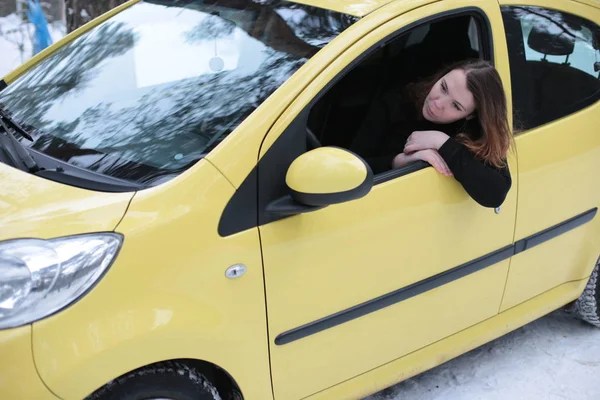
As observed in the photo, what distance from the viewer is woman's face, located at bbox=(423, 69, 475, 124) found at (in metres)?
2.22

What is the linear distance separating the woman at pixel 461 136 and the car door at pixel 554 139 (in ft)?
0.59

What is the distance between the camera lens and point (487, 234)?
2.27 m

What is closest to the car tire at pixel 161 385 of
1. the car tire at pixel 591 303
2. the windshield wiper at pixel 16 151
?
the windshield wiper at pixel 16 151

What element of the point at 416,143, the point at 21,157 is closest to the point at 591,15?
the point at 416,143

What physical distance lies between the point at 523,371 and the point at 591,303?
489 mm

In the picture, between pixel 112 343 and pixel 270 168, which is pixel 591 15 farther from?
pixel 112 343

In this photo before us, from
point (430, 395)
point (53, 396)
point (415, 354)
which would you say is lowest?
point (430, 395)

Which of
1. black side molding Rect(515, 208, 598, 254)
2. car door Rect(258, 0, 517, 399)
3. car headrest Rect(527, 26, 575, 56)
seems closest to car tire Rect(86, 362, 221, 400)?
car door Rect(258, 0, 517, 399)

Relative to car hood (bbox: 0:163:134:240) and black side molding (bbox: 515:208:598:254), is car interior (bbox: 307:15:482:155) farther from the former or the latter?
car hood (bbox: 0:163:134:240)

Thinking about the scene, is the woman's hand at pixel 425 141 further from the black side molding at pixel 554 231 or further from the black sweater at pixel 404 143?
the black side molding at pixel 554 231

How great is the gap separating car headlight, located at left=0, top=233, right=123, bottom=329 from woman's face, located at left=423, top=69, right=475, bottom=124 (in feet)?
4.11

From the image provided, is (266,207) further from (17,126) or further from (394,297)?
(17,126)

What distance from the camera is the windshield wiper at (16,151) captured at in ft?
6.02

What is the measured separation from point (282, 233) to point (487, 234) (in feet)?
2.80
